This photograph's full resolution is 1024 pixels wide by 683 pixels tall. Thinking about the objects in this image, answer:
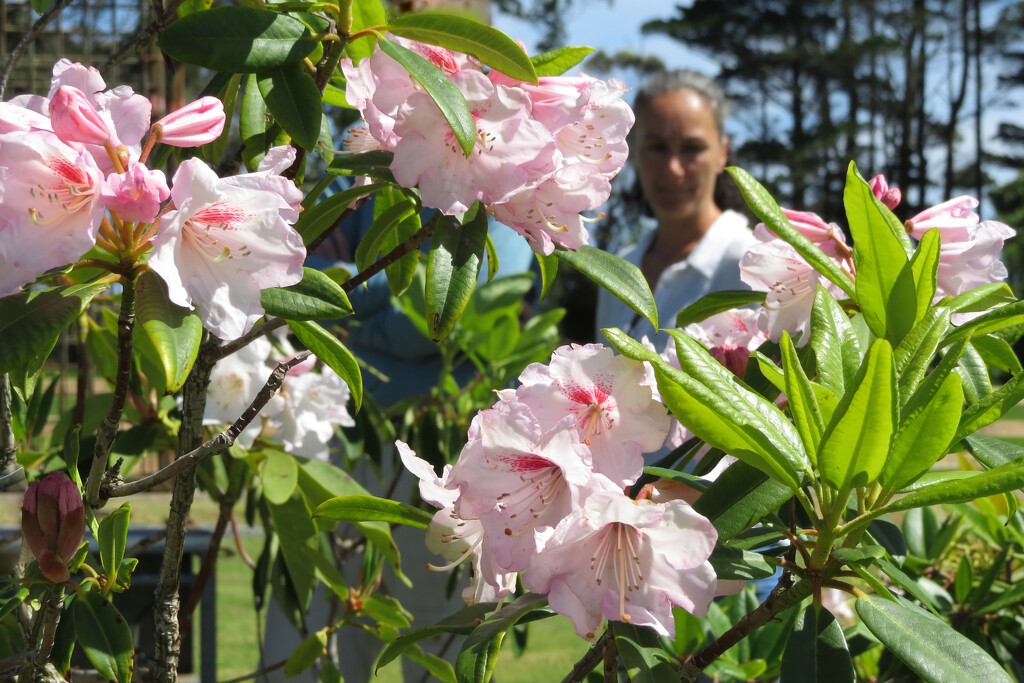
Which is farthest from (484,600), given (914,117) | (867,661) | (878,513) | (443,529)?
(914,117)

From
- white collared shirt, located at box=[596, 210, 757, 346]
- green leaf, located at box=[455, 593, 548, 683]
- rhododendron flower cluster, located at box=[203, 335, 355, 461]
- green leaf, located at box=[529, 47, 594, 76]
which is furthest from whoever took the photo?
white collared shirt, located at box=[596, 210, 757, 346]

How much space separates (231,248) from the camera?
724mm

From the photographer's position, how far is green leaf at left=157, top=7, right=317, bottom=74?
75 centimetres

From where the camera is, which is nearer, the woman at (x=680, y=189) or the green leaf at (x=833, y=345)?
the green leaf at (x=833, y=345)

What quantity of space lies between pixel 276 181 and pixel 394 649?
1.37ft

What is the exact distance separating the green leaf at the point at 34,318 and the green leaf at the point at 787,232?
1.79 feet

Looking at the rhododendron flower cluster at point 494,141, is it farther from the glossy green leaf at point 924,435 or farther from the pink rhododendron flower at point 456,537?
the glossy green leaf at point 924,435

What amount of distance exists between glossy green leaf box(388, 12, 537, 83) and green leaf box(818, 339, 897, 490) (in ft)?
1.09

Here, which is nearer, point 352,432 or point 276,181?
point 276,181

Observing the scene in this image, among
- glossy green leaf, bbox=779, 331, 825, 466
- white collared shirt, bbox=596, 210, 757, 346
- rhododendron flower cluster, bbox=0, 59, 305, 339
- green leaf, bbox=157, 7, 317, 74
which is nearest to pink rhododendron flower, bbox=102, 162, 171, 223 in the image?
rhododendron flower cluster, bbox=0, 59, 305, 339

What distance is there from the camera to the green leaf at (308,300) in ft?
2.54

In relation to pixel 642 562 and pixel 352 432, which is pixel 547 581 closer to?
pixel 642 562

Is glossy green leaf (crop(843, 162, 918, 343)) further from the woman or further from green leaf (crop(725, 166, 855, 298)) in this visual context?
the woman

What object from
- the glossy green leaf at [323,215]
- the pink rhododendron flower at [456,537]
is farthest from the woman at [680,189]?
the pink rhododendron flower at [456,537]
